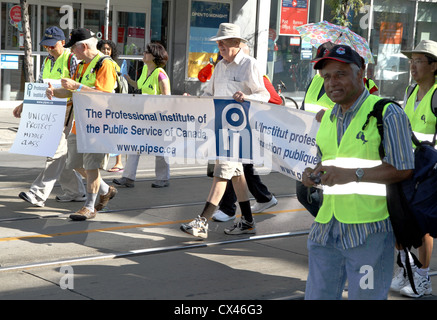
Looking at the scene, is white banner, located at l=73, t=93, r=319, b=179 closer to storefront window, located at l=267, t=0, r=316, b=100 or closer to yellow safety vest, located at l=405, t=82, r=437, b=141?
yellow safety vest, located at l=405, t=82, r=437, b=141

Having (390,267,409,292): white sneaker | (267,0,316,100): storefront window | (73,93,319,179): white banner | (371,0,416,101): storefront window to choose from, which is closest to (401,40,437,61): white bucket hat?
(73,93,319,179): white banner

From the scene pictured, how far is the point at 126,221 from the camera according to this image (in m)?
8.14

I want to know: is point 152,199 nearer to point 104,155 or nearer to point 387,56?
point 104,155

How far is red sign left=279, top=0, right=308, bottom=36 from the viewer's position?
23875mm

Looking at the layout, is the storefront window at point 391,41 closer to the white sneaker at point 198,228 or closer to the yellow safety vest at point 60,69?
the yellow safety vest at point 60,69

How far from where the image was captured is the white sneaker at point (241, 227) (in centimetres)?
775

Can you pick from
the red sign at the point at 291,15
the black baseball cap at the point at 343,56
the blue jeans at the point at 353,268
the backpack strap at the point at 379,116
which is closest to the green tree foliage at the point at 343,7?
the red sign at the point at 291,15

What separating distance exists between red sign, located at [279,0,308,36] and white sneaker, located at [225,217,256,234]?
16850mm

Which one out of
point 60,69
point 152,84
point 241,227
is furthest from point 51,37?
point 241,227

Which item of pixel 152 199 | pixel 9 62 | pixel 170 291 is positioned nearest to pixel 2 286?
pixel 170 291

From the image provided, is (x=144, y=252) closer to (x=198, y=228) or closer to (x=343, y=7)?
(x=198, y=228)

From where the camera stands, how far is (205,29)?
73.4ft

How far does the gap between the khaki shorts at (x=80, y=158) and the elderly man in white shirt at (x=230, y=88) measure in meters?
1.25

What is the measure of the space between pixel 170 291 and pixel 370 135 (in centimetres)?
259
